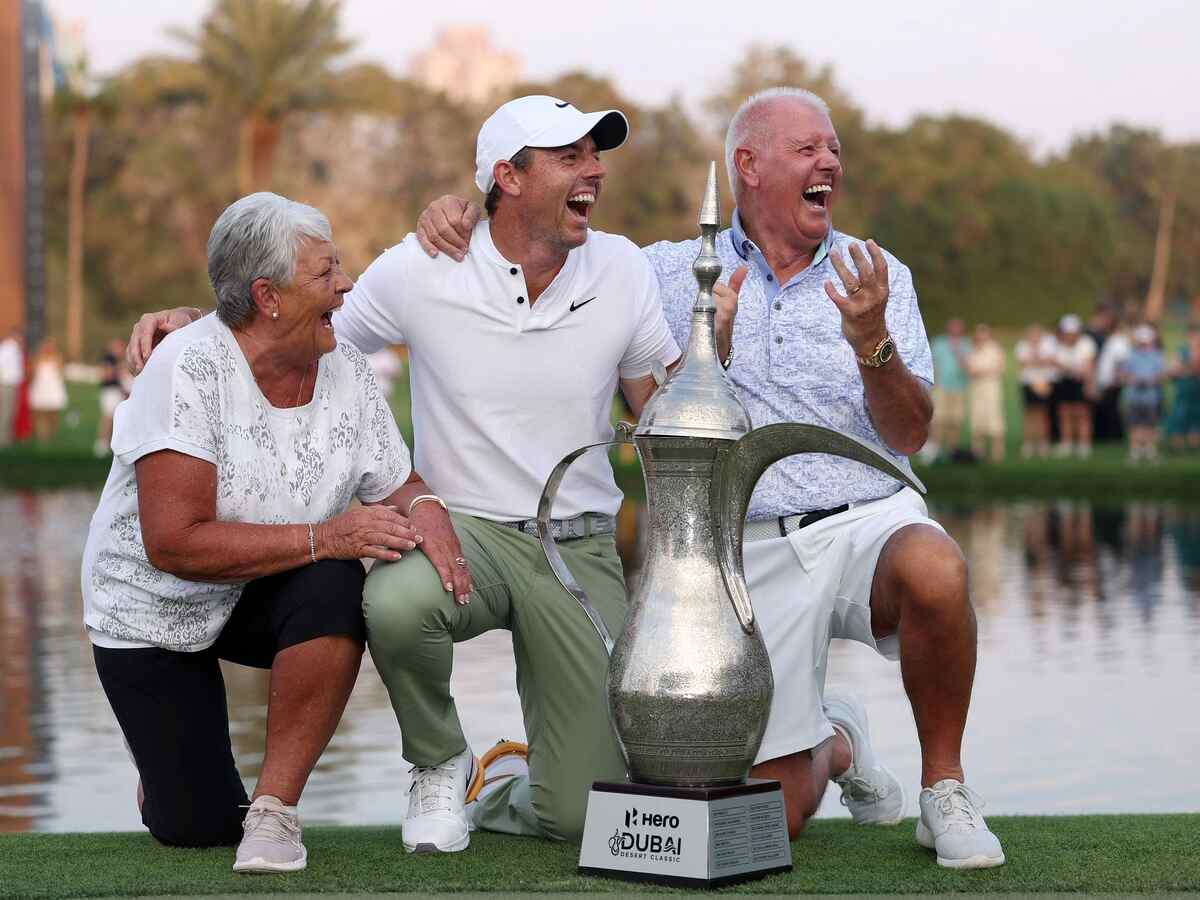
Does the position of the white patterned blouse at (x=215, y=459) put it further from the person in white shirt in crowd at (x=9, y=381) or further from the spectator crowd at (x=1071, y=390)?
the person in white shirt in crowd at (x=9, y=381)

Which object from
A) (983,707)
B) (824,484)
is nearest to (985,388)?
(983,707)

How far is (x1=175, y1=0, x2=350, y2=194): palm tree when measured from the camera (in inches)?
1836

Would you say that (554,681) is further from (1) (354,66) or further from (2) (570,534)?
(1) (354,66)

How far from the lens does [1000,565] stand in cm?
1327

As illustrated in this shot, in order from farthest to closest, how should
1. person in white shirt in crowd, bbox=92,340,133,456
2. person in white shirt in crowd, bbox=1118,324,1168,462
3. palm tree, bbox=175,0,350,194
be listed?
palm tree, bbox=175,0,350,194 → person in white shirt in crowd, bbox=92,340,133,456 → person in white shirt in crowd, bbox=1118,324,1168,462

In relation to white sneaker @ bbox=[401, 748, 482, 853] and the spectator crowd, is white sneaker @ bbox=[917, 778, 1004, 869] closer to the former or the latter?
white sneaker @ bbox=[401, 748, 482, 853]

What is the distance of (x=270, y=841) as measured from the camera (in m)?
3.93

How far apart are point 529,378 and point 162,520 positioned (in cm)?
100

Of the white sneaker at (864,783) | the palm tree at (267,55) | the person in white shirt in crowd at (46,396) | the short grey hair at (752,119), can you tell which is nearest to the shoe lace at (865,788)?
the white sneaker at (864,783)

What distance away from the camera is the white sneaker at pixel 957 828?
3.90m

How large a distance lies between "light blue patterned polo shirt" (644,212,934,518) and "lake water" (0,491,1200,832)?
161cm

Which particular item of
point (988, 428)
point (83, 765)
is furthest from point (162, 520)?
point (988, 428)

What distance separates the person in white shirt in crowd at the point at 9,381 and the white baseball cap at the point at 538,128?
22397 millimetres

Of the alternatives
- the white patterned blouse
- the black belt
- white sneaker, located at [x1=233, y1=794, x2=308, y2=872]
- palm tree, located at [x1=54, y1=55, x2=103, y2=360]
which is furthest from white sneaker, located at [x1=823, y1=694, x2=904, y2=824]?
palm tree, located at [x1=54, y1=55, x2=103, y2=360]
